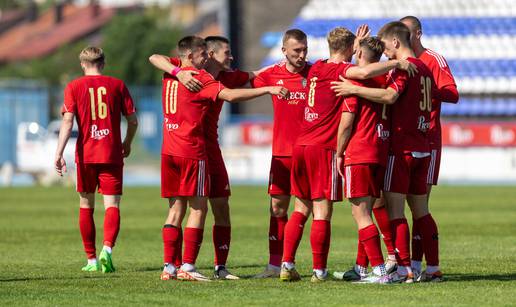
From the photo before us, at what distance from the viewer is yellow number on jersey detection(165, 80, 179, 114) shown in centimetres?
1084

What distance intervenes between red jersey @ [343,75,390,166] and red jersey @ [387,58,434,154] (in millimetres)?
213

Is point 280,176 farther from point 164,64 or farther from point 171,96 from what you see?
point 164,64

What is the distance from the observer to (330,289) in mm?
9961

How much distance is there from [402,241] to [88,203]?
341 centimetres

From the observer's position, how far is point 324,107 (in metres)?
10.5

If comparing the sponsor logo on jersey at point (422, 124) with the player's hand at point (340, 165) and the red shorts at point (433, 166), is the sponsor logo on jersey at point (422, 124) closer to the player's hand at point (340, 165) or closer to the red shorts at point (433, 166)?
the red shorts at point (433, 166)

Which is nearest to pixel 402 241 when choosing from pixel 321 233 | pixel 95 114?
pixel 321 233

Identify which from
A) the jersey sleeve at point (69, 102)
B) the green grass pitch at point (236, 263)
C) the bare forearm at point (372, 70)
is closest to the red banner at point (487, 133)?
the green grass pitch at point (236, 263)

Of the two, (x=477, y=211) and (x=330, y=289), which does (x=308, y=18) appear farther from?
(x=330, y=289)

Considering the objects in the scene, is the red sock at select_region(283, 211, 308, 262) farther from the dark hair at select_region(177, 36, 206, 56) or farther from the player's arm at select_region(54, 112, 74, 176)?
the player's arm at select_region(54, 112, 74, 176)

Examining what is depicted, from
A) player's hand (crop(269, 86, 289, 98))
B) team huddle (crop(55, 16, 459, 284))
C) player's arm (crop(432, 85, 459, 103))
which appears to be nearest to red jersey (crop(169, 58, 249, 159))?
team huddle (crop(55, 16, 459, 284))

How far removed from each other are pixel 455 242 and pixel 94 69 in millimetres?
5903

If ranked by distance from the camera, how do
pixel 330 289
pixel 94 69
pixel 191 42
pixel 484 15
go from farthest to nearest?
pixel 484 15, pixel 94 69, pixel 191 42, pixel 330 289

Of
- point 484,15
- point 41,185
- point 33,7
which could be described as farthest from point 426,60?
point 33,7
